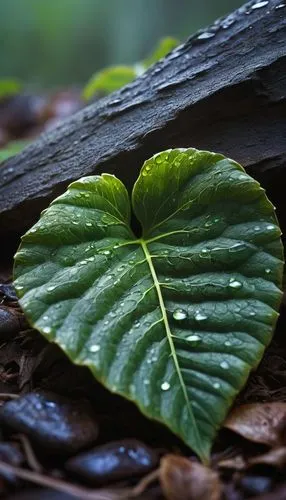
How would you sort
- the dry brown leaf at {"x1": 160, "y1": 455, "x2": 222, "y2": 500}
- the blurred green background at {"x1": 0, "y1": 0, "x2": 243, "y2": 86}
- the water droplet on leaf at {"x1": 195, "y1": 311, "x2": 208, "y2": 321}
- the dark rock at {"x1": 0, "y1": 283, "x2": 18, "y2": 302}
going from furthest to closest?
the blurred green background at {"x1": 0, "y1": 0, "x2": 243, "y2": 86}, the dark rock at {"x1": 0, "y1": 283, "x2": 18, "y2": 302}, the water droplet on leaf at {"x1": 195, "y1": 311, "x2": 208, "y2": 321}, the dry brown leaf at {"x1": 160, "y1": 455, "x2": 222, "y2": 500}

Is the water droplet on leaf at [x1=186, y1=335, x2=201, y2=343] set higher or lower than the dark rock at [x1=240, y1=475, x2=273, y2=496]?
higher

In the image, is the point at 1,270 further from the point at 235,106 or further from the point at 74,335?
the point at 235,106

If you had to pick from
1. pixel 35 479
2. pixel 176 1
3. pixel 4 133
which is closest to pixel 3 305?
pixel 35 479

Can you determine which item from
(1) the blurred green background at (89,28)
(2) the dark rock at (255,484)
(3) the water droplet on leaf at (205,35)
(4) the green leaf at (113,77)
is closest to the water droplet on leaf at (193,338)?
(2) the dark rock at (255,484)

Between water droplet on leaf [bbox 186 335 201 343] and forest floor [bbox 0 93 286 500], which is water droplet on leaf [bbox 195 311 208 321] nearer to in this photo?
water droplet on leaf [bbox 186 335 201 343]

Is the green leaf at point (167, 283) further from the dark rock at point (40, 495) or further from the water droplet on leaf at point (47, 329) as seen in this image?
the dark rock at point (40, 495)

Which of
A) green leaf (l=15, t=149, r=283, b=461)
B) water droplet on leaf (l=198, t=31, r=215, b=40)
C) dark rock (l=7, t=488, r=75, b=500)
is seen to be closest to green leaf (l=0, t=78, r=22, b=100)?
water droplet on leaf (l=198, t=31, r=215, b=40)

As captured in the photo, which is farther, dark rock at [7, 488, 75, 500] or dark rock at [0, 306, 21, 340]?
dark rock at [0, 306, 21, 340]

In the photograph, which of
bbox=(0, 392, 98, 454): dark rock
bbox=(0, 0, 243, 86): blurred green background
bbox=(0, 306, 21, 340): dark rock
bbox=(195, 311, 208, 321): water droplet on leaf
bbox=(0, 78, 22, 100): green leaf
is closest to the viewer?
bbox=(0, 392, 98, 454): dark rock
